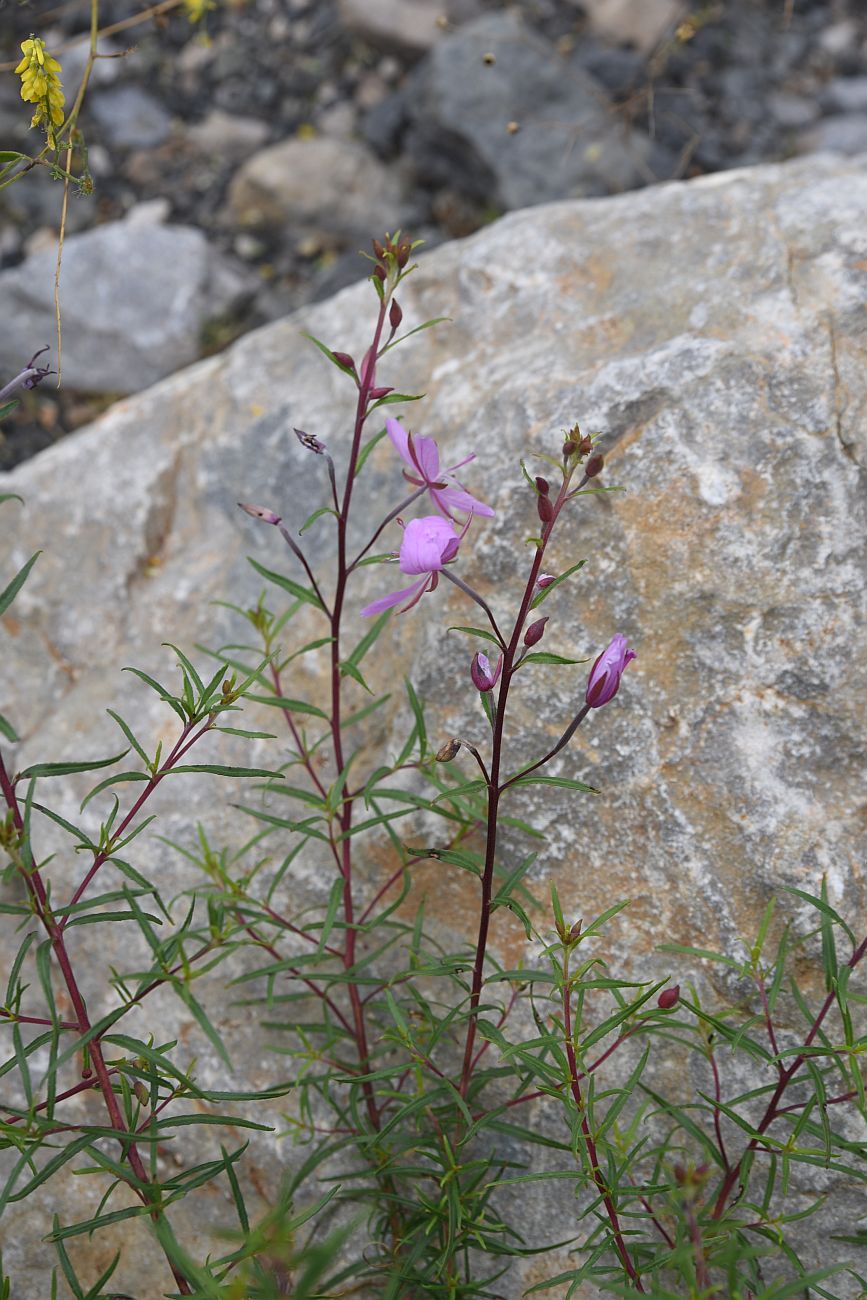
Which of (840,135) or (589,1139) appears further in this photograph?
(840,135)

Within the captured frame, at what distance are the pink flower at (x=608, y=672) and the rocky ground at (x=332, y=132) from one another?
3.21 metres

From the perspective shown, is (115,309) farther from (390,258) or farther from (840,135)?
(390,258)

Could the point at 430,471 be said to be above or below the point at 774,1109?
above

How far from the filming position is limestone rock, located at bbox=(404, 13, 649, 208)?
4.73 m

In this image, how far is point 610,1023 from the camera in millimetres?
1846

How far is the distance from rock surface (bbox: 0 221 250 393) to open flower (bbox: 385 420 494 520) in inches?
126

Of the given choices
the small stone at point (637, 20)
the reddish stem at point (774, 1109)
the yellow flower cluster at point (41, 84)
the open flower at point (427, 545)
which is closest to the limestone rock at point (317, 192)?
the small stone at point (637, 20)

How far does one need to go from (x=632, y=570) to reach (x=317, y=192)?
3.44 m

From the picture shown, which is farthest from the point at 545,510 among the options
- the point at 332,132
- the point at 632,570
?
the point at 332,132

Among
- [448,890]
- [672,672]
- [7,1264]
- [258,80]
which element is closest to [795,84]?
[258,80]

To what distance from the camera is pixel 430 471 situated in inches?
74.6

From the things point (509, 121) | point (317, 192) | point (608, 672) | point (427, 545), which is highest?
point (317, 192)

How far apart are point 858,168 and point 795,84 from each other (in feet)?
9.27

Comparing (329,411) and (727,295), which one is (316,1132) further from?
(727,295)
